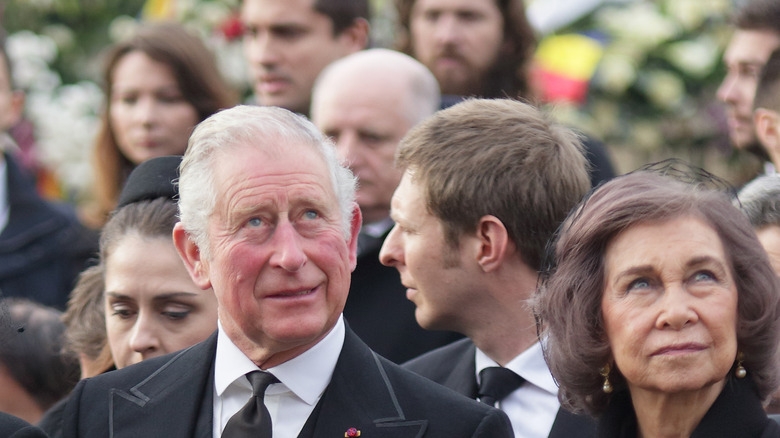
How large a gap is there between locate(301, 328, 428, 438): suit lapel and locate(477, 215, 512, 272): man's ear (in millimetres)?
686

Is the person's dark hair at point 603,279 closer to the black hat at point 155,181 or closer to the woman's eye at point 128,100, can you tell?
the black hat at point 155,181

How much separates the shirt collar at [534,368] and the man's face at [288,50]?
8.40 feet

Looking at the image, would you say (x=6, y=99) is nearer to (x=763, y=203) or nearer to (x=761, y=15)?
(x=761, y=15)

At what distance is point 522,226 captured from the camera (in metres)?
3.93

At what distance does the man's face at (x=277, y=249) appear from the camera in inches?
128

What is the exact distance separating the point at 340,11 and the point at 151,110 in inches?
43.2

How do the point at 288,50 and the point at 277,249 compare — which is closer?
the point at 277,249

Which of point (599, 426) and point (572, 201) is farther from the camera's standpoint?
point (572, 201)

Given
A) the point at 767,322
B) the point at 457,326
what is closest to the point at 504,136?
the point at 457,326

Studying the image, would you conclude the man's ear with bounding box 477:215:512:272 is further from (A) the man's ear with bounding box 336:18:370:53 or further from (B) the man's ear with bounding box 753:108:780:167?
(A) the man's ear with bounding box 336:18:370:53

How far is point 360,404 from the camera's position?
130 inches

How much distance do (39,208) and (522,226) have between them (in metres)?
3.56

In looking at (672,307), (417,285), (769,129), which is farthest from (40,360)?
(769,129)

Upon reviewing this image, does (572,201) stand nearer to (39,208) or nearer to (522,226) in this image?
(522,226)
